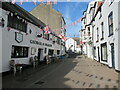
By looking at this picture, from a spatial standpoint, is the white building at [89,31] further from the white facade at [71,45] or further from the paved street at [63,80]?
the white facade at [71,45]

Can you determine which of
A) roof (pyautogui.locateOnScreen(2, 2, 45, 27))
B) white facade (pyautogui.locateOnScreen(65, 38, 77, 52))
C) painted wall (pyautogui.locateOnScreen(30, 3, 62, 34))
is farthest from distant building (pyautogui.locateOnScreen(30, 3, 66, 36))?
white facade (pyautogui.locateOnScreen(65, 38, 77, 52))

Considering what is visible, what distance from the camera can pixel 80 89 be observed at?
16.3 ft

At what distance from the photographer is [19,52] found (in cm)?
973

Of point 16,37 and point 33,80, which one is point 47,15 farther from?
point 33,80

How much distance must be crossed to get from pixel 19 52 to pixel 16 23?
259 cm

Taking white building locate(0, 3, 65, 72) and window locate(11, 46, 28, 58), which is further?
window locate(11, 46, 28, 58)

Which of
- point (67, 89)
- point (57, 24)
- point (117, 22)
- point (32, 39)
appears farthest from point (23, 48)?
point (57, 24)

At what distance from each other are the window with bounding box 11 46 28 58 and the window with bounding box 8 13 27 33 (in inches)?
66.6

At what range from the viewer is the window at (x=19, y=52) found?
876cm

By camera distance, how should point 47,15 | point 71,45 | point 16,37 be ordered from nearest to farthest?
1. point 16,37
2. point 47,15
3. point 71,45

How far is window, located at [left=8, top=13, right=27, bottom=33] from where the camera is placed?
8.42 metres

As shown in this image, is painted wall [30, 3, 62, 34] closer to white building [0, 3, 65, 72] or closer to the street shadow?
white building [0, 3, 65, 72]

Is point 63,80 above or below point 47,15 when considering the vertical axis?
below

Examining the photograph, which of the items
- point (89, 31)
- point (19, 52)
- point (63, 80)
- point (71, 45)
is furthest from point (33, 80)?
point (71, 45)
